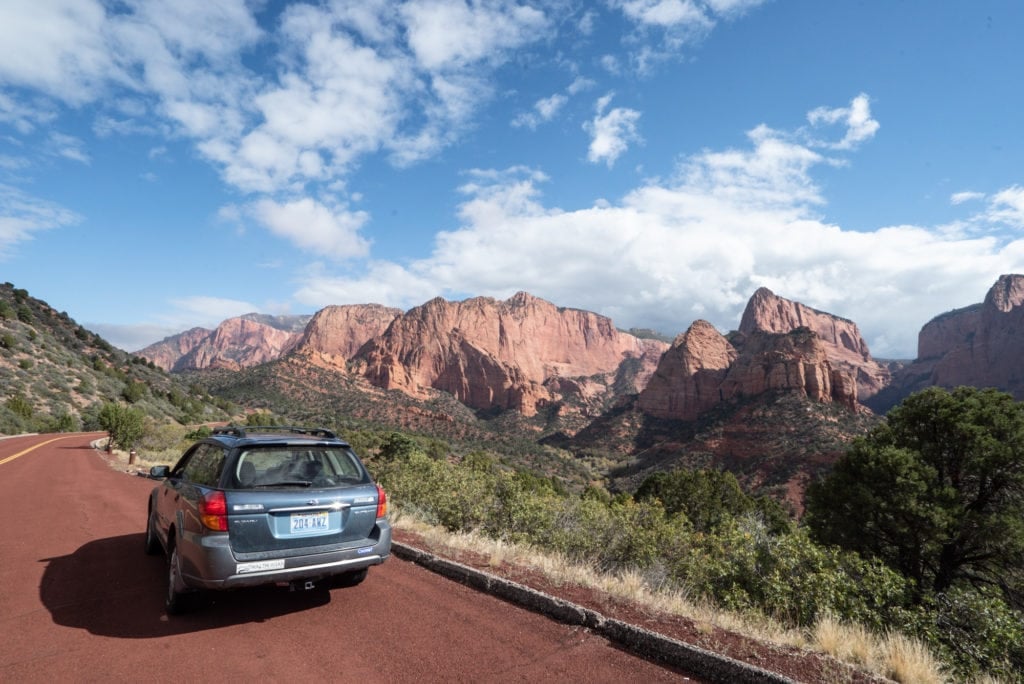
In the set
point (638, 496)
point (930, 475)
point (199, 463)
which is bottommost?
point (638, 496)

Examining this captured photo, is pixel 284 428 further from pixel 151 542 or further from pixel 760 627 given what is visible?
pixel 760 627

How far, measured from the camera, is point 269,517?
15.0 ft

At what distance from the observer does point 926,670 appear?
151 inches

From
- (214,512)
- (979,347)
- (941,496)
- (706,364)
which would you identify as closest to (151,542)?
(214,512)

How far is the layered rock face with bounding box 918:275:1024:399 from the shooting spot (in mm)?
131125

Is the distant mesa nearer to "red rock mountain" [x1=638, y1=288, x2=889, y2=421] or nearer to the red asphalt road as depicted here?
"red rock mountain" [x1=638, y1=288, x2=889, y2=421]

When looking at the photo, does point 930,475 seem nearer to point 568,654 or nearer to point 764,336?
point 568,654

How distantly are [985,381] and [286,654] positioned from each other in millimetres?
184858

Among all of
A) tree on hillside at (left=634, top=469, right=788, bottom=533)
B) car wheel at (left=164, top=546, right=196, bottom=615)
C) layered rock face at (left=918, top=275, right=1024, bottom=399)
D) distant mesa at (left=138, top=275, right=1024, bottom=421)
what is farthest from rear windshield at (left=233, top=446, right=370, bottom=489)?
layered rock face at (left=918, top=275, right=1024, bottom=399)

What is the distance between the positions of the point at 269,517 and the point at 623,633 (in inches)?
141

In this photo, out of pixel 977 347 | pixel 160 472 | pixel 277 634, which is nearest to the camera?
pixel 277 634

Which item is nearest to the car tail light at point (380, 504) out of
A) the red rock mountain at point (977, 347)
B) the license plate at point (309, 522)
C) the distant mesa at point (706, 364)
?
the license plate at point (309, 522)

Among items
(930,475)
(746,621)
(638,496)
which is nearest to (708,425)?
(638,496)

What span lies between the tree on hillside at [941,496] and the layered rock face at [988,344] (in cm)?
14068
